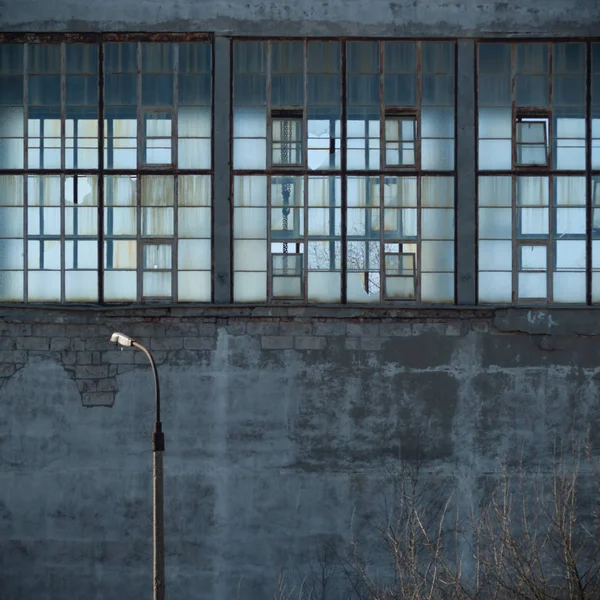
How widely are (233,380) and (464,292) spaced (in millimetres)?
3771

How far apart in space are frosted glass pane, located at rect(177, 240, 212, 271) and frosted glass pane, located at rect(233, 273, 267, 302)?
19.9 inches

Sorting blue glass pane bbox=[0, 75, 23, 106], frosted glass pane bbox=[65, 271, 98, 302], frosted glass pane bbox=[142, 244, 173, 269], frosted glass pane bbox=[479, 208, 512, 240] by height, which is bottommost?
frosted glass pane bbox=[65, 271, 98, 302]

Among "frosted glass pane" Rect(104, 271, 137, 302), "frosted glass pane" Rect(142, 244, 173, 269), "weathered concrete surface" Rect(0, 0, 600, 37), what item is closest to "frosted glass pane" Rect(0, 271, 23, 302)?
"frosted glass pane" Rect(104, 271, 137, 302)

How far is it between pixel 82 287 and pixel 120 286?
59 cm

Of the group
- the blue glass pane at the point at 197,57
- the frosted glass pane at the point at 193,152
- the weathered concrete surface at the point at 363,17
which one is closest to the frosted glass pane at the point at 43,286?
the frosted glass pane at the point at 193,152

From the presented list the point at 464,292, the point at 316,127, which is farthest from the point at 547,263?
the point at 316,127

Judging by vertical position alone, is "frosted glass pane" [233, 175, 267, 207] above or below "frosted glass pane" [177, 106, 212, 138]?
below

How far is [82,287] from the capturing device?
656 inches

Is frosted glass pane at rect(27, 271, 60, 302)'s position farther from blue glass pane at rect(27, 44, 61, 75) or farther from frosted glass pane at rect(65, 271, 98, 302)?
blue glass pane at rect(27, 44, 61, 75)

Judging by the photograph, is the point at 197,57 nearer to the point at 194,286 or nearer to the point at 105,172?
the point at 105,172

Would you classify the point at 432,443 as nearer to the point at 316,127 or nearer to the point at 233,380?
the point at 233,380

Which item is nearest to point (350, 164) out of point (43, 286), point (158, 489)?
point (43, 286)

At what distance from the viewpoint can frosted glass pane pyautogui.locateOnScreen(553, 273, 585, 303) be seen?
16.6m

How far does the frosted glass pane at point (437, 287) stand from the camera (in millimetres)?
16562
